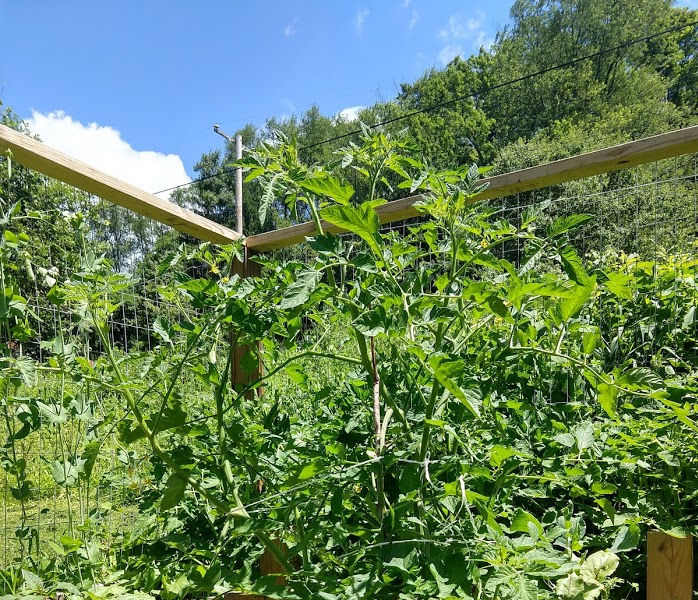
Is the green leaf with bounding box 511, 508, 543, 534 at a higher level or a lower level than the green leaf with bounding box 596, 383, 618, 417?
lower

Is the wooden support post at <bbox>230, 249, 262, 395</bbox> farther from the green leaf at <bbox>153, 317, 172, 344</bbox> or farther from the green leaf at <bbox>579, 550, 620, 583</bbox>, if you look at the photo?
the green leaf at <bbox>579, 550, 620, 583</bbox>

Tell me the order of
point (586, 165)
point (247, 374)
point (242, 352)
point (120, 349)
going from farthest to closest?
point (120, 349) < point (242, 352) < point (586, 165) < point (247, 374)

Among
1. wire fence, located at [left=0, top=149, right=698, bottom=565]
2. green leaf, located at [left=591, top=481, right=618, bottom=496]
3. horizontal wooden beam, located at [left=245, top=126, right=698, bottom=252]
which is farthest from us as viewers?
horizontal wooden beam, located at [left=245, top=126, right=698, bottom=252]

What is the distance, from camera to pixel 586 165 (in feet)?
6.19

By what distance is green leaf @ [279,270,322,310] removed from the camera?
3.00ft

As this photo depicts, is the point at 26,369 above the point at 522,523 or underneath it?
above

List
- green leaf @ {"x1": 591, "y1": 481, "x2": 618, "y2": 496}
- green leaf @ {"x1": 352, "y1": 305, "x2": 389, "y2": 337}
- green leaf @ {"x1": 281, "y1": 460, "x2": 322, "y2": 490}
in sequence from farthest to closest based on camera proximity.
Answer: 1. green leaf @ {"x1": 591, "y1": 481, "x2": 618, "y2": 496}
2. green leaf @ {"x1": 281, "y1": 460, "x2": 322, "y2": 490}
3. green leaf @ {"x1": 352, "y1": 305, "x2": 389, "y2": 337}

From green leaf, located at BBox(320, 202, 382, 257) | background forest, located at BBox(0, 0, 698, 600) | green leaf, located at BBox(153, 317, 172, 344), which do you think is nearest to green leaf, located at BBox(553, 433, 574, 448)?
background forest, located at BBox(0, 0, 698, 600)

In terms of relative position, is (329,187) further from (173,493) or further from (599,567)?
(599,567)

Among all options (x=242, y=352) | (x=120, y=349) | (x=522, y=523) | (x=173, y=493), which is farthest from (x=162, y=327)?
(x=120, y=349)

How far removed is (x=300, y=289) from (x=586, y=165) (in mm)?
1371

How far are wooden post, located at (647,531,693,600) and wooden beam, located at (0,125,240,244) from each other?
1808mm

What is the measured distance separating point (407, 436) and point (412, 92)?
3633 centimetres

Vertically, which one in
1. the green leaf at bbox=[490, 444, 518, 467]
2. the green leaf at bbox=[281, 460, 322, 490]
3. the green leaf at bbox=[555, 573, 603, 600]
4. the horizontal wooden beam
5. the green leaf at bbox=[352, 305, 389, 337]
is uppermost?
the horizontal wooden beam
